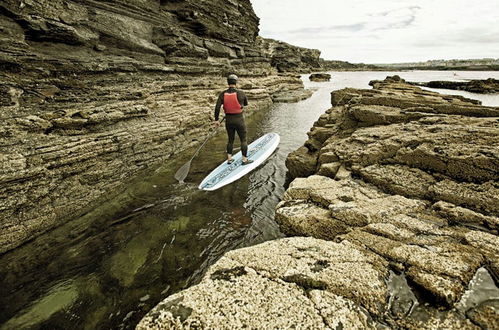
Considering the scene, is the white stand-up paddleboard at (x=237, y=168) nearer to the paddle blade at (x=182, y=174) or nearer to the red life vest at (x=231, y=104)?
the paddle blade at (x=182, y=174)

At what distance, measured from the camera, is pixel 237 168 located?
9.24 meters

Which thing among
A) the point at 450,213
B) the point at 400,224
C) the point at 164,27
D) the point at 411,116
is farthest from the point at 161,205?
the point at 164,27

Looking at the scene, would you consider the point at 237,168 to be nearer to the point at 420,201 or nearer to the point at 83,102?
the point at 420,201

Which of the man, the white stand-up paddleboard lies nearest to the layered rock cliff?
the white stand-up paddleboard

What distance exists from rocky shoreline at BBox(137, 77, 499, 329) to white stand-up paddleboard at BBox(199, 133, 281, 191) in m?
3.18

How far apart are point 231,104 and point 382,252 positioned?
686 centimetres

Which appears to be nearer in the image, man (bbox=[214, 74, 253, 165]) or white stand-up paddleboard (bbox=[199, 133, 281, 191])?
white stand-up paddleboard (bbox=[199, 133, 281, 191])

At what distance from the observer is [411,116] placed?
24.9 feet

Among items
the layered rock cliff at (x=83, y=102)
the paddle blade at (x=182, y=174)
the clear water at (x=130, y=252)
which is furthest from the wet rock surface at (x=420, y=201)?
the layered rock cliff at (x=83, y=102)

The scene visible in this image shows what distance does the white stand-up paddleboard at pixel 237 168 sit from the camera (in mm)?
8219

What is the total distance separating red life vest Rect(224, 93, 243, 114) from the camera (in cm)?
871

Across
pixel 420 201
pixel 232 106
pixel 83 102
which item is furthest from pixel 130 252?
pixel 83 102

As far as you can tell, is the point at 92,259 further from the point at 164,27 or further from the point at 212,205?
the point at 164,27

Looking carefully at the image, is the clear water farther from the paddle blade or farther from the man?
the man
